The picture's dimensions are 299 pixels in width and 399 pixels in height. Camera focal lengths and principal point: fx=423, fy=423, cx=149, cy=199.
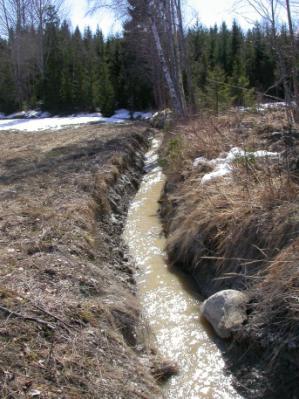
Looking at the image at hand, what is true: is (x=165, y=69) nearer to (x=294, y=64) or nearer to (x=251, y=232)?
(x=294, y=64)

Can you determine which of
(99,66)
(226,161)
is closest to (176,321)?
(226,161)

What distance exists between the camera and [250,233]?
4.72m

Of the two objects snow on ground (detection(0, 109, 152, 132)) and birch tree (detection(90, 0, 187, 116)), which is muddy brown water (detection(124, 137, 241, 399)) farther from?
snow on ground (detection(0, 109, 152, 132))

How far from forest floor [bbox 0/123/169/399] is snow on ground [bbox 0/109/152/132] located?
12790 millimetres

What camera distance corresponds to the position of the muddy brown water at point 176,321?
355 centimetres

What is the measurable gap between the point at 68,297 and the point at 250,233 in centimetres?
214

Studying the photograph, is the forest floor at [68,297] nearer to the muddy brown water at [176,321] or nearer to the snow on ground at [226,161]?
the muddy brown water at [176,321]

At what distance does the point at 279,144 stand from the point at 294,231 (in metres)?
2.92

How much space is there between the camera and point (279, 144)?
677 centimetres

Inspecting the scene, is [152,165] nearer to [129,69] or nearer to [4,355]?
[4,355]

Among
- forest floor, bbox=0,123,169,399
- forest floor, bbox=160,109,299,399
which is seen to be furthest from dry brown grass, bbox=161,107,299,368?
forest floor, bbox=0,123,169,399

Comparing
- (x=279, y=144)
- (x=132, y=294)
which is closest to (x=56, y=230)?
(x=132, y=294)

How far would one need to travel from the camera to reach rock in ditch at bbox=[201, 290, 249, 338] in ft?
12.9

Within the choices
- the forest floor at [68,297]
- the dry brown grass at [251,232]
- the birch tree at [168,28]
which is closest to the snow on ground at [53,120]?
the birch tree at [168,28]
